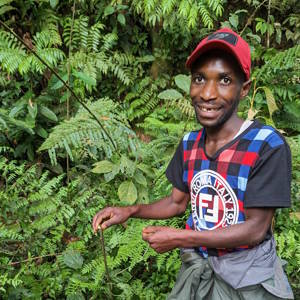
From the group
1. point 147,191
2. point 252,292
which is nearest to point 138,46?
point 147,191

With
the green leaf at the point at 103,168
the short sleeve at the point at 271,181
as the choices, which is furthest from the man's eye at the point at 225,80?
the green leaf at the point at 103,168

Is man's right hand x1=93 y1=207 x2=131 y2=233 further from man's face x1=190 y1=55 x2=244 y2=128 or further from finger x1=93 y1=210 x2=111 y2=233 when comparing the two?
man's face x1=190 y1=55 x2=244 y2=128

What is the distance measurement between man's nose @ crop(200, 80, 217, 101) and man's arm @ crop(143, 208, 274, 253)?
423mm

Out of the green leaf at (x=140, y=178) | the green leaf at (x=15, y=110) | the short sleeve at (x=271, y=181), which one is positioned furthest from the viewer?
the green leaf at (x=15, y=110)

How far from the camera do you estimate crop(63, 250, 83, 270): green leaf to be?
2.57 meters

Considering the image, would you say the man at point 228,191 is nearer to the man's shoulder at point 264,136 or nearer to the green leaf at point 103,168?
the man's shoulder at point 264,136

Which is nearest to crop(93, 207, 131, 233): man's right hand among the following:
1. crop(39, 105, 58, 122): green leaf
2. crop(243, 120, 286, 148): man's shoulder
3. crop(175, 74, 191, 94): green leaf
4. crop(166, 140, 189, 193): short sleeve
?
crop(166, 140, 189, 193): short sleeve

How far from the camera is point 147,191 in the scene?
2.90 m

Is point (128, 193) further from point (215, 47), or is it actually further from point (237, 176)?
point (215, 47)

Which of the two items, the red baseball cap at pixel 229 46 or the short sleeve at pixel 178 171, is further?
the short sleeve at pixel 178 171

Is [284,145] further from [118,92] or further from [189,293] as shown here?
[118,92]

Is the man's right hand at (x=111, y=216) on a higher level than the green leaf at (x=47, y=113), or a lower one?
lower

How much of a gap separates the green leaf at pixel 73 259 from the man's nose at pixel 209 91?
166 centimetres

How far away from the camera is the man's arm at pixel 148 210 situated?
165 centimetres
